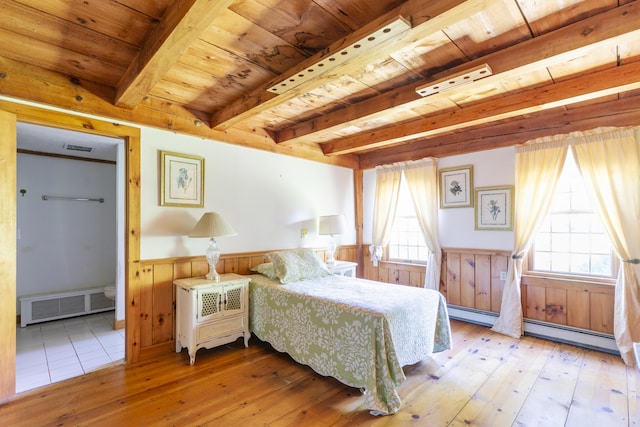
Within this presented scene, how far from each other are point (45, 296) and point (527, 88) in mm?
5667

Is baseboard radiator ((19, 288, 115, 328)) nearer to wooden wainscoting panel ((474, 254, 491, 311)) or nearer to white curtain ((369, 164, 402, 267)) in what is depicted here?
white curtain ((369, 164, 402, 267))

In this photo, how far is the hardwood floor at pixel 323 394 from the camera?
6.45ft

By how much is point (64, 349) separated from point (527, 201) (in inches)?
195

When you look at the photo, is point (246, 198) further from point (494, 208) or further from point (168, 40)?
point (494, 208)

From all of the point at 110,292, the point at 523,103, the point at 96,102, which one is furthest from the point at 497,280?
the point at 110,292

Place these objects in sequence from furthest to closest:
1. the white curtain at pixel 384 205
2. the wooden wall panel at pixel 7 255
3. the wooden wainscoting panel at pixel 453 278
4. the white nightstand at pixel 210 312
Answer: the white curtain at pixel 384 205
the wooden wainscoting panel at pixel 453 278
the white nightstand at pixel 210 312
the wooden wall panel at pixel 7 255

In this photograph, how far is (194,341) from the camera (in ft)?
8.95

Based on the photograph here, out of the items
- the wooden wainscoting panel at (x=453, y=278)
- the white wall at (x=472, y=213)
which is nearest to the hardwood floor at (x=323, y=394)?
the wooden wainscoting panel at (x=453, y=278)

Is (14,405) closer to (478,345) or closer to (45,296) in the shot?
(45,296)

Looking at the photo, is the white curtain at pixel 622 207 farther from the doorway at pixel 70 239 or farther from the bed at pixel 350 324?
the doorway at pixel 70 239

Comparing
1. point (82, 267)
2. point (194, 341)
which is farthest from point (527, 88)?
point (82, 267)

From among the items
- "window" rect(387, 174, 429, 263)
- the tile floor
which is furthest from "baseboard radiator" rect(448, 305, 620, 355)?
the tile floor

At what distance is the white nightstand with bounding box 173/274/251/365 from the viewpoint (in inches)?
108

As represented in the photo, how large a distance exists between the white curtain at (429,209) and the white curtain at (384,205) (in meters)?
0.32
